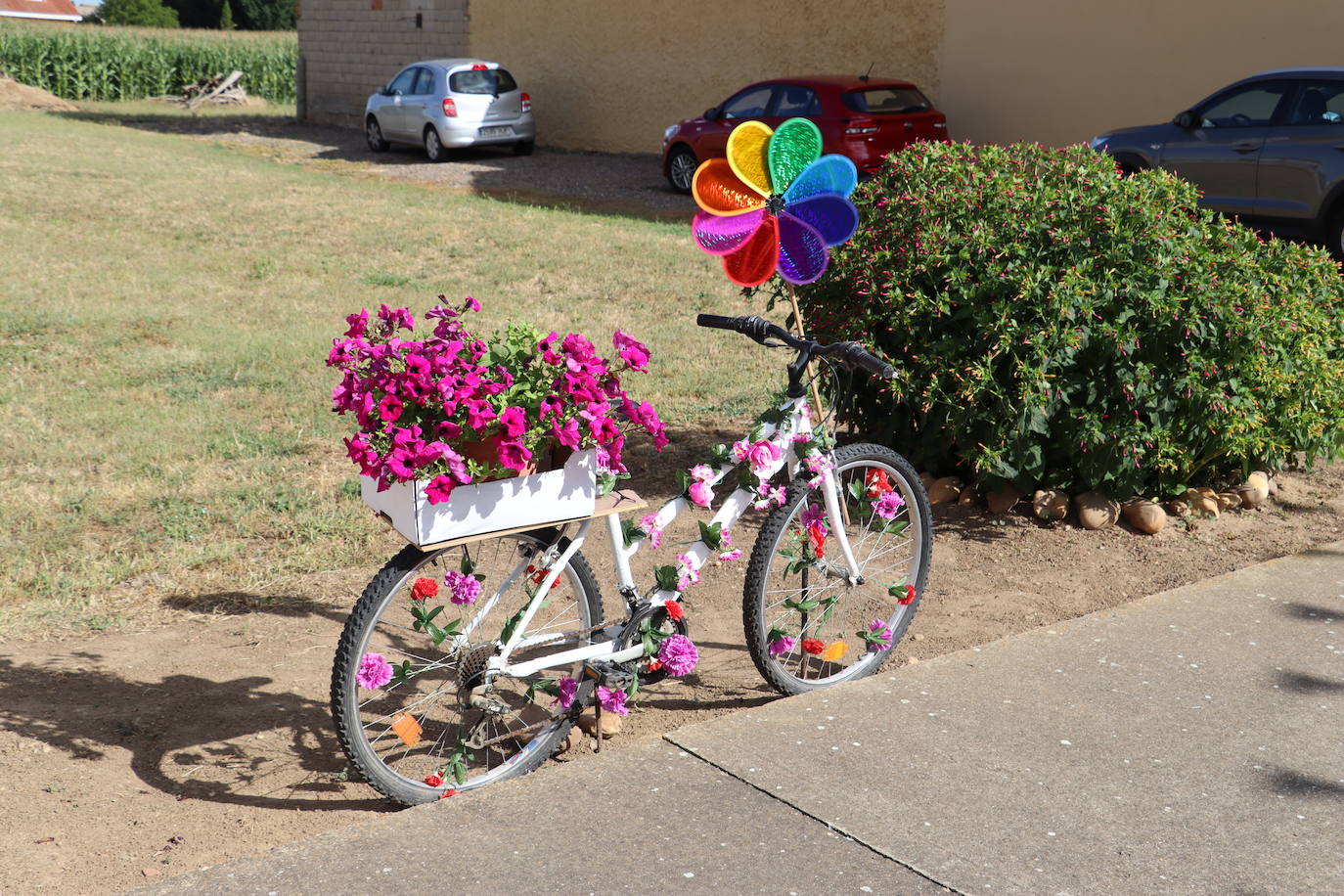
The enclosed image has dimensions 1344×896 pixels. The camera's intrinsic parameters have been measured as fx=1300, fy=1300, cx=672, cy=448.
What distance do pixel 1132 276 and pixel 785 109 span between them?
11.6 m

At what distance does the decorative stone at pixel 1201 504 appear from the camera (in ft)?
19.1

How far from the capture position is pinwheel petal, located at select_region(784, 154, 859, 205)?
401 centimetres

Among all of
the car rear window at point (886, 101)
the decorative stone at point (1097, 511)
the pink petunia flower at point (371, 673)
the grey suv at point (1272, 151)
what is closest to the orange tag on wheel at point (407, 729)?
the pink petunia flower at point (371, 673)

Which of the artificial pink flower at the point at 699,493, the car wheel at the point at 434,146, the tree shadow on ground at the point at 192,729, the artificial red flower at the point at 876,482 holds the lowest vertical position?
the tree shadow on ground at the point at 192,729

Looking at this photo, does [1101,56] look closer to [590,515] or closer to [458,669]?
[590,515]

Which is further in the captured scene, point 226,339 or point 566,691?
point 226,339

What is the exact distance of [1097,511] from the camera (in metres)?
5.66

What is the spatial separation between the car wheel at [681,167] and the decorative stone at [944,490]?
1224 cm

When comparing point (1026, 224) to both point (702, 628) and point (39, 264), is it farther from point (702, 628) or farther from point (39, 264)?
point (39, 264)

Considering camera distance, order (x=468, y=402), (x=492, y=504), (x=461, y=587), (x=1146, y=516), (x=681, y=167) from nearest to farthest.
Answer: (x=468, y=402) < (x=492, y=504) < (x=461, y=587) < (x=1146, y=516) < (x=681, y=167)

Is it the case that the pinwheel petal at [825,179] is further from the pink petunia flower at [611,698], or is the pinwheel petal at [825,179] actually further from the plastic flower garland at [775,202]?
the pink petunia flower at [611,698]

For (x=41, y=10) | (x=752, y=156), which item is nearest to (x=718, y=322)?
(x=752, y=156)

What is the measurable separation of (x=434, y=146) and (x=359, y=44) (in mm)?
7479

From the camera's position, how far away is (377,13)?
26.8m
